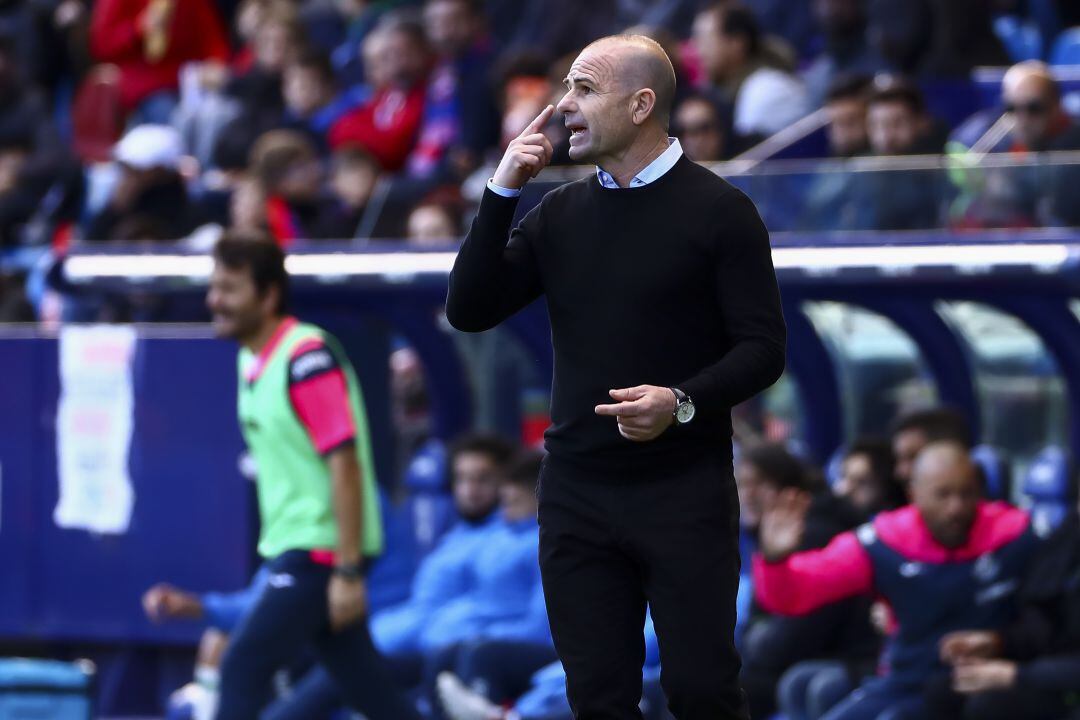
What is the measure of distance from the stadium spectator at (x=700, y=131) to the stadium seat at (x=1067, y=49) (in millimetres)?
2466

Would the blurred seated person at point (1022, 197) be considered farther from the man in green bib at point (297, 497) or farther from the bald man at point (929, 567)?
the man in green bib at point (297, 497)

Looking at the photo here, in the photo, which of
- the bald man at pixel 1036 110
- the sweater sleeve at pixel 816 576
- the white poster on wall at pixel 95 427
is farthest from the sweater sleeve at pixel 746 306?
the white poster on wall at pixel 95 427

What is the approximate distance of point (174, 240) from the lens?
1148 centimetres

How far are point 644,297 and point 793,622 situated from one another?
3.25 m

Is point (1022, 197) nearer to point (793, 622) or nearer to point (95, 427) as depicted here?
point (793, 622)

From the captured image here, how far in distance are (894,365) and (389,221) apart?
2719 mm

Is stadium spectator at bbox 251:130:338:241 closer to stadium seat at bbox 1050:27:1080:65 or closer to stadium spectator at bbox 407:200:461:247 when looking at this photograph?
stadium spectator at bbox 407:200:461:247

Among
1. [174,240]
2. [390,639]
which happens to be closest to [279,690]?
[390,639]

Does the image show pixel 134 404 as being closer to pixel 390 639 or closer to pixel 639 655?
pixel 390 639

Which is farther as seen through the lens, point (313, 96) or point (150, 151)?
point (313, 96)

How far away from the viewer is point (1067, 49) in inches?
472

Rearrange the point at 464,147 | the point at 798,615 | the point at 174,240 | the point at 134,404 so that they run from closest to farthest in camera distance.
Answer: the point at 798,615
the point at 134,404
the point at 174,240
the point at 464,147

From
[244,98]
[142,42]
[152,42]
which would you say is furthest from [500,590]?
[142,42]

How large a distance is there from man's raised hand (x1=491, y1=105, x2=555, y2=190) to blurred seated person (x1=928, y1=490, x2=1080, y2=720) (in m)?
2.99
